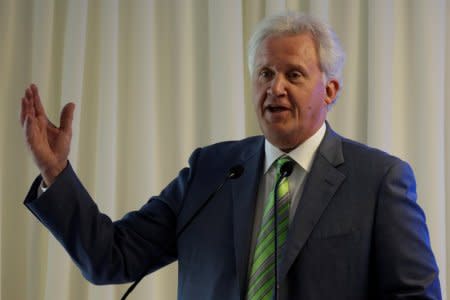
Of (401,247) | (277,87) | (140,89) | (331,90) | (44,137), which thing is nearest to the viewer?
(401,247)

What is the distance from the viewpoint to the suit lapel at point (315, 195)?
5.74ft

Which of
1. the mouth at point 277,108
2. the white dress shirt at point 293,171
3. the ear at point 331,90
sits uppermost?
the ear at point 331,90

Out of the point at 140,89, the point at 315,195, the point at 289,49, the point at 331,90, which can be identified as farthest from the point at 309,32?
the point at 140,89

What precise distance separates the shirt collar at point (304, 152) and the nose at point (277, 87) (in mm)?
174

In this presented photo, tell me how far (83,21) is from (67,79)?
0.30 m

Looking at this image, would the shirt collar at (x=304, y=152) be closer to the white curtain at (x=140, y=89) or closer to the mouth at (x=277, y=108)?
the mouth at (x=277, y=108)

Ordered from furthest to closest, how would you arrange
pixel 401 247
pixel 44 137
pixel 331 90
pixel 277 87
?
pixel 331 90 → pixel 277 87 → pixel 44 137 → pixel 401 247

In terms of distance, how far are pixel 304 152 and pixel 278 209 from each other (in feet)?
0.69

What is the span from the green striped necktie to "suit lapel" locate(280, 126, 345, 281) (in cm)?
5

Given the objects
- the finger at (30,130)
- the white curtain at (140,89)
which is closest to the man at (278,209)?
the finger at (30,130)

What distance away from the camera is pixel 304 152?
77.4 inches

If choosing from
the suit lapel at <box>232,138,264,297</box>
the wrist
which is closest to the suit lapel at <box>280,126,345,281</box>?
the suit lapel at <box>232,138,264,297</box>

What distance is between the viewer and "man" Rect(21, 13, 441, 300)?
68.2 inches

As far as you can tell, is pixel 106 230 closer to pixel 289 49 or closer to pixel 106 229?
pixel 106 229
